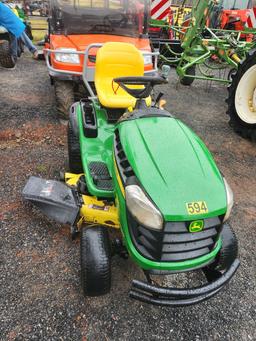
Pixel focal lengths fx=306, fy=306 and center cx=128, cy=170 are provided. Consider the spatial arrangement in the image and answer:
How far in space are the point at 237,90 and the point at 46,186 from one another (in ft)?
9.37

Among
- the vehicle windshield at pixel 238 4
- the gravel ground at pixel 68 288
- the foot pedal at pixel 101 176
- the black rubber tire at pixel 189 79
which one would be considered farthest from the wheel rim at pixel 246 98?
the vehicle windshield at pixel 238 4

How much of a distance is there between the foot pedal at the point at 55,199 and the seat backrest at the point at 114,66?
2.89 ft

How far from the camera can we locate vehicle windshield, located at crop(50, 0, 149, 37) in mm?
3814

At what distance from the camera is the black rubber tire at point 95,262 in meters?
1.66

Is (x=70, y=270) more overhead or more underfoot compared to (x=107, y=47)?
more underfoot

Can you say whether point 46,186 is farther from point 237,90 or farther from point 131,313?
point 237,90

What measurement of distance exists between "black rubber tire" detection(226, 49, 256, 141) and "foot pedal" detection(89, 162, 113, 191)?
2357mm

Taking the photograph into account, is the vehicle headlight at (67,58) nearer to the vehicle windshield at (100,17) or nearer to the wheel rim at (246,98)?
the vehicle windshield at (100,17)

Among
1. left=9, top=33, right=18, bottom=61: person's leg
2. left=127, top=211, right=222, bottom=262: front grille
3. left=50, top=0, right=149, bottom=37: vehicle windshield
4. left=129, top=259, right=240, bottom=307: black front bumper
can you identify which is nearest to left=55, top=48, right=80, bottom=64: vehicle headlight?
left=50, top=0, right=149, bottom=37: vehicle windshield

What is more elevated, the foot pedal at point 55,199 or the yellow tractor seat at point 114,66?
the yellow tractor seat at point 114,66

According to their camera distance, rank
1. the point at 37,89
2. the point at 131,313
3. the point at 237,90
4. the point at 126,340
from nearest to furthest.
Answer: the point at 126,340
the point at 131,313
the point at 237,90
the point at 37,89

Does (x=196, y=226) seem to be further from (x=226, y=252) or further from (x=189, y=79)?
(x=189, y=79)

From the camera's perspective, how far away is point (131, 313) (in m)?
1.80

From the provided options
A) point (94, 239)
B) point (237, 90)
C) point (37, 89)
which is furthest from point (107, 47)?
point (37, 89)
